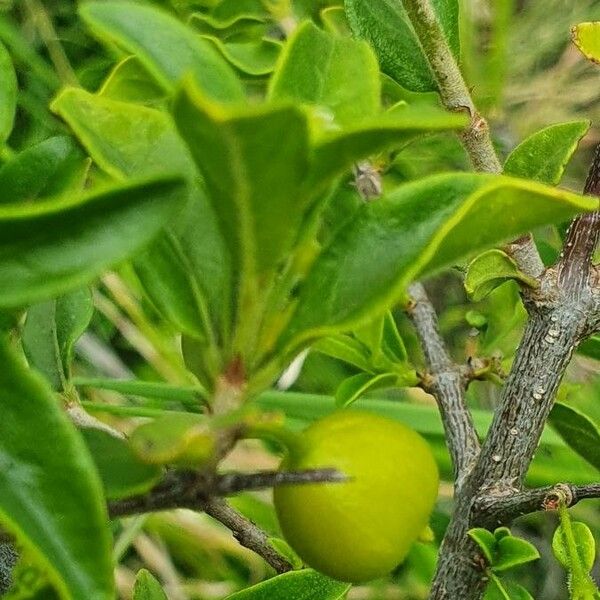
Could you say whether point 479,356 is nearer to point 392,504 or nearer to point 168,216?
point 392,504

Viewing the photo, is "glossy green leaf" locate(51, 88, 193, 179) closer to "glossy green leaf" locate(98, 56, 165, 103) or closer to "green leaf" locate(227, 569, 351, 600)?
"glossy green leaf" locate(98, 56, 165, 103)

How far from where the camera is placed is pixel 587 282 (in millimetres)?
503

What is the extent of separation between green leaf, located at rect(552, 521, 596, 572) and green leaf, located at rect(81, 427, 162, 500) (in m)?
0.25

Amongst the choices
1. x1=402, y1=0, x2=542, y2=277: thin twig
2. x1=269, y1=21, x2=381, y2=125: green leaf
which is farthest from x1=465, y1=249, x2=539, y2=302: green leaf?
x1=269, y1=21, x2=381, y2=125: green leaf

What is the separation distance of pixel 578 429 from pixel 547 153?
0.20 m

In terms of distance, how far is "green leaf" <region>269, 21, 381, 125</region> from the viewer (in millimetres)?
376

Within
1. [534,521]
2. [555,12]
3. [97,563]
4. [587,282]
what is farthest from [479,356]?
[555,12]

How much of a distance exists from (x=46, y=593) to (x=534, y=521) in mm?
1430

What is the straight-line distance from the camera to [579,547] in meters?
0.47

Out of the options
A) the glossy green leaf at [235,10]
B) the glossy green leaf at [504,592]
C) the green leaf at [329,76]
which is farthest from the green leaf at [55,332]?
the glossy green leaf at [235,10]

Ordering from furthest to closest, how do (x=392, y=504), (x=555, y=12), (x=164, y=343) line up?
(x=555, y=12) < (x=164, y=343) < (x=392, y=504)

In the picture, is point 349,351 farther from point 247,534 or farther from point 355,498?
point 355,498

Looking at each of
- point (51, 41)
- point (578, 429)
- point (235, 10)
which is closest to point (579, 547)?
point (578, 429)

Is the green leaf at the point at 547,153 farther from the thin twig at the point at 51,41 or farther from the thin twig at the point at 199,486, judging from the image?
the thin twig at the point at 51,41
